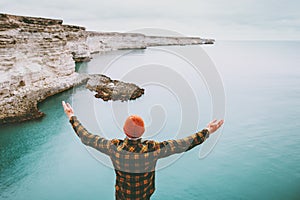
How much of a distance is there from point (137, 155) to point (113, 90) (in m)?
16.8

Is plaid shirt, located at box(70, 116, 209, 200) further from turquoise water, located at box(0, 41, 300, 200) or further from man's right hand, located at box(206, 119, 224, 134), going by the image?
turquoise water, located at box(0, 41, 300, 200)

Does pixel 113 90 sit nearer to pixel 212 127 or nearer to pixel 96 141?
pixel 96 141

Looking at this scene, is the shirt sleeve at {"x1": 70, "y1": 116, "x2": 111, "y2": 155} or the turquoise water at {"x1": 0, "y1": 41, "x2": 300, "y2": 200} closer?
the shirt sleeve at {"x1": 70, "y1": 116, "x2": 111, "y2": 155}

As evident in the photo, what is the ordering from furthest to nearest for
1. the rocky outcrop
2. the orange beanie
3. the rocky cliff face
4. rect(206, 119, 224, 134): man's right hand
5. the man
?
1. the rocky outcrop
2. the rocky cliff face
3. rect(206, 119, 224, 134): man's right hand
4. the man
5. the orange beanie

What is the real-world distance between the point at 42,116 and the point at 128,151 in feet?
37.7

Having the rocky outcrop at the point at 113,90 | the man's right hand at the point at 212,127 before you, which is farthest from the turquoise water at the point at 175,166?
the man's right hand at the point at 212,127

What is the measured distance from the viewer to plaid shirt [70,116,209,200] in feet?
7.19

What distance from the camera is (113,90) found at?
61.4 ft

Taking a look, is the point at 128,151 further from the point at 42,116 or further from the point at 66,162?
the point at 42,116

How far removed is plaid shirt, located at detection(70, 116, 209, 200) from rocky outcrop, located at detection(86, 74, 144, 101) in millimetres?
14952

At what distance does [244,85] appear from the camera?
974 inches

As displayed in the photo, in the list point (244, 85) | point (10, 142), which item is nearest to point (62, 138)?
point (10, 142)

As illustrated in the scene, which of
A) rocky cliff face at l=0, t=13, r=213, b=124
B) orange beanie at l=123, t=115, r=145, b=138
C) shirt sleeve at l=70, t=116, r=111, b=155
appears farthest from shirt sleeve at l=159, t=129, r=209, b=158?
rocky cliff face at l=0, t=13, r=213, b=124

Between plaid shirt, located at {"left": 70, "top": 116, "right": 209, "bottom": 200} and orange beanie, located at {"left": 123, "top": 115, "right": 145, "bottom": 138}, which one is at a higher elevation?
orange beanie, located at {"left": 123, "top": 115, "right": 145, "bottom": 138}
